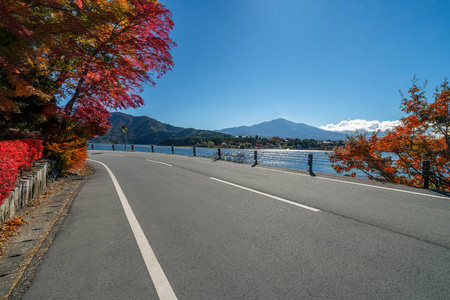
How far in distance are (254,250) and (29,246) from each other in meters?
3.54

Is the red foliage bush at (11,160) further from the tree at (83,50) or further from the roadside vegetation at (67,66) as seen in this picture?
the tree at (83,50)

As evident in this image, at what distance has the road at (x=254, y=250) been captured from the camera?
6.88 feet

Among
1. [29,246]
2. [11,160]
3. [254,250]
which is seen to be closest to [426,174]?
[254,250]

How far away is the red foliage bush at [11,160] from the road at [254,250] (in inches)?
50.5

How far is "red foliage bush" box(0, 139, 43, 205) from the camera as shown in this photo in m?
3.77

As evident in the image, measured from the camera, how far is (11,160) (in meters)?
4.20

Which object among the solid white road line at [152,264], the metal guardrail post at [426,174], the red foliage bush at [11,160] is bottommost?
the solid white road line at [152,264]

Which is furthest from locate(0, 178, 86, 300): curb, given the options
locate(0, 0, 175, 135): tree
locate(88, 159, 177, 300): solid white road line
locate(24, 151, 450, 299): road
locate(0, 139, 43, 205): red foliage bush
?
locate(0, 0, 175, 135): tree

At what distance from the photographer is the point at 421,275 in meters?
2.22

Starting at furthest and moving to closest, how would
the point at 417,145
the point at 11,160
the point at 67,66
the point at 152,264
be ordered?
the point at 417,145
the point at 67,66
the point at 11,160
the point at 152,264

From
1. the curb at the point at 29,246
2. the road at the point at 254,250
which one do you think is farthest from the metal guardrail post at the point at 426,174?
the curb at the point at 29,246

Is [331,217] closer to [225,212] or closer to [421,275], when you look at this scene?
[421,275]

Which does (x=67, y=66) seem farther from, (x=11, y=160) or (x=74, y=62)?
(x=11, y=160)

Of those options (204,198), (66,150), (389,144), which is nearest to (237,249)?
(204,198)
